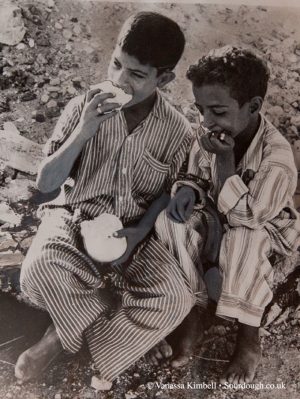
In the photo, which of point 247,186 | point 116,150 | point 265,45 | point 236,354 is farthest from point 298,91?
point 236,354

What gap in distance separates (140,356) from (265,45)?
1.90 feet

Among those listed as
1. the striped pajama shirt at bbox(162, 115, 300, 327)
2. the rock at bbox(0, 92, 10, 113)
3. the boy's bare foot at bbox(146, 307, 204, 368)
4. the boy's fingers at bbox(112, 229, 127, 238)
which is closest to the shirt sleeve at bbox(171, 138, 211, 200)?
the striped pajama shirt at bbox(162, 115, 300, 327)

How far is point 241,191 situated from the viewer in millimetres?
928

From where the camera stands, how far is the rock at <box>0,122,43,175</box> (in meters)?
0.96

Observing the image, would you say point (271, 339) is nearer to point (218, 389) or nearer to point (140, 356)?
point (218, 389)

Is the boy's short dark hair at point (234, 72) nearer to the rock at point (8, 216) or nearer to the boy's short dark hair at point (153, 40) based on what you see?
the boy's short dark hair at point (153, 40)

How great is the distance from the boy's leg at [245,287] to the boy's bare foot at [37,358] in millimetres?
287

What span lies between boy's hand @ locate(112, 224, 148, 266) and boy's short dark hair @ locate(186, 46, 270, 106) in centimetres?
26

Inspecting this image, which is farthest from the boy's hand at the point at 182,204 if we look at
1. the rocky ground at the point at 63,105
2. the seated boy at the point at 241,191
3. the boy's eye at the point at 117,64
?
the boy's eye at the point at 117,64

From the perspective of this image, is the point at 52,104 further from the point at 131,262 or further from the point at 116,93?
the point at 131,262

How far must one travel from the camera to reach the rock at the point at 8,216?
38.5 inches

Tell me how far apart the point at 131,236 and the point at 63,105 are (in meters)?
0.25

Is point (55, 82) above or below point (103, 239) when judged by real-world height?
above

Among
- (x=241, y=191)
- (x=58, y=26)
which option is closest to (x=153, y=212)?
(x=241, y=191)
